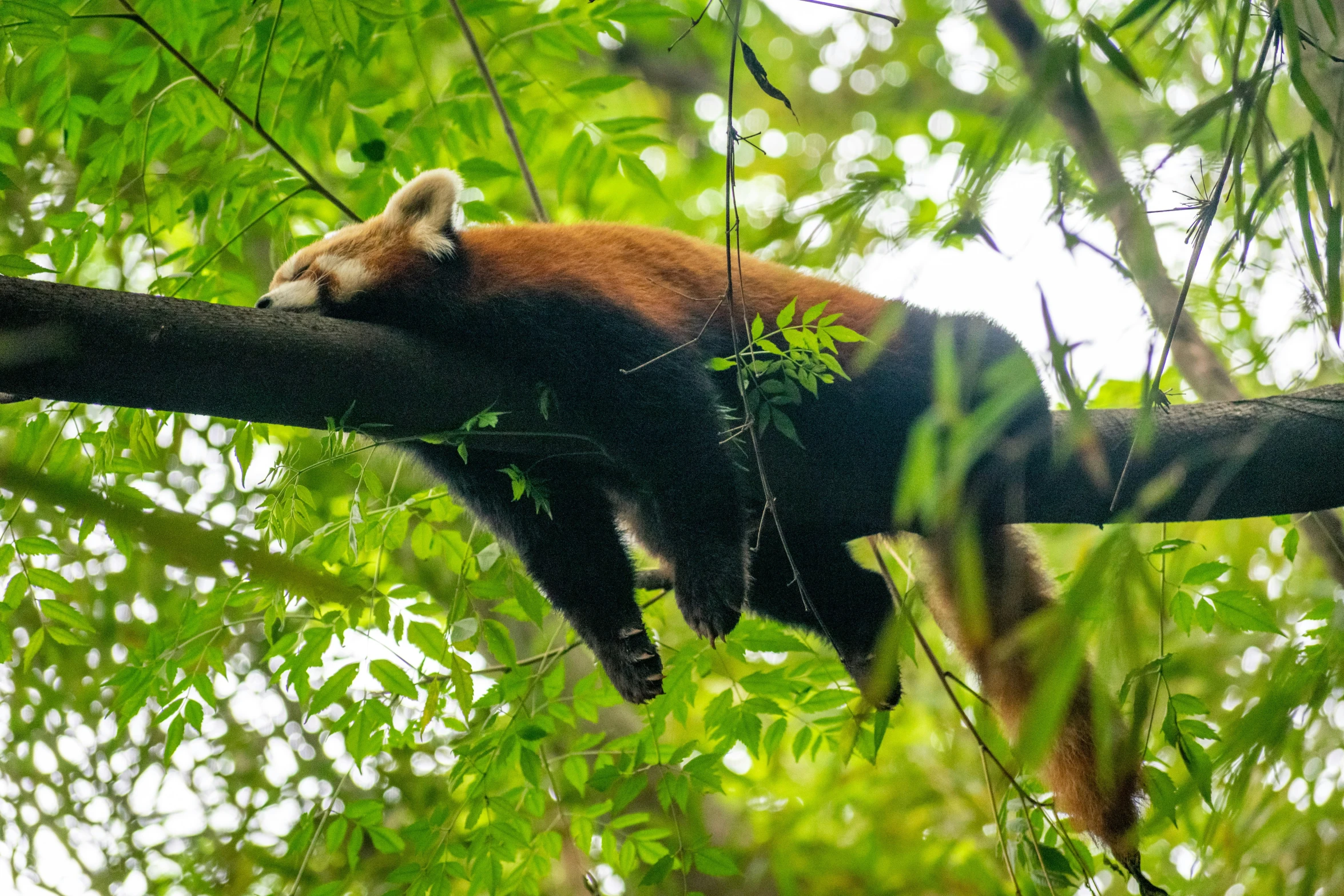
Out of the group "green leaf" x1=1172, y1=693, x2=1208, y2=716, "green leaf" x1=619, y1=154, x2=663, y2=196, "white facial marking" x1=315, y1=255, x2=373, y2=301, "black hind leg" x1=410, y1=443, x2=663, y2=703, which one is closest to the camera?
"green leaf" x1=1172, y1=693, x2=1208, y2=716

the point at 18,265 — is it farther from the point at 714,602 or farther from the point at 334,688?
the point at 714,602

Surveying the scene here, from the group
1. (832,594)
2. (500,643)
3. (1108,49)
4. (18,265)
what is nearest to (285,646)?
(500,643)

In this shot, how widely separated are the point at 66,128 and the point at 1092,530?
12.9ft

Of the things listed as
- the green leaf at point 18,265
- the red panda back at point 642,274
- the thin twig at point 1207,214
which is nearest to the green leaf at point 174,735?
the green leaf at point 18,265

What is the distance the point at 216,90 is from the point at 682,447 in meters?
1.55

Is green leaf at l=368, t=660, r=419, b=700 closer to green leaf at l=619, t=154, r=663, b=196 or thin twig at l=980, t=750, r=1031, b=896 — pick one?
thin twig at l=980, t=750, r=1031, b=896

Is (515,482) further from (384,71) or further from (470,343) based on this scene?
(384,71)

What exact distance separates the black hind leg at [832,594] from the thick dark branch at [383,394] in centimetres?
79

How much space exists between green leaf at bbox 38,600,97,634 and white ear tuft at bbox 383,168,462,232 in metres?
1.38

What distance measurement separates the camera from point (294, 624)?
2.89 m

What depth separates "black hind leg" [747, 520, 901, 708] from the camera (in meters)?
3.18

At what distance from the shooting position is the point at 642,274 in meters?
3.05

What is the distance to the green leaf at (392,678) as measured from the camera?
2.39 meters

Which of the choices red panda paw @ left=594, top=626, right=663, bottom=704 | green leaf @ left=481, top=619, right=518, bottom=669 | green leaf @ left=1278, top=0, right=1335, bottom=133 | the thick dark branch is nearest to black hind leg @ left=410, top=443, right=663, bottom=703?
red panda paw @ left=594, top=626, right=663, bottom=704
